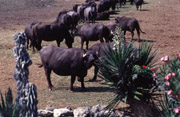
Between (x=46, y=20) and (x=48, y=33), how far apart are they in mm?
9771

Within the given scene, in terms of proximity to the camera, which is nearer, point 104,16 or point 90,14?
point 90,14

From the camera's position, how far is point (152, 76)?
7.31 metres

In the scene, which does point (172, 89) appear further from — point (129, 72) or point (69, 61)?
point (69, 61)

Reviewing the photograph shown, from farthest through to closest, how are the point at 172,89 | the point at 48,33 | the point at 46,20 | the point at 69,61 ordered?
the point at 46,20, the point at 48,33, the point at 69,61, the point at 172,89

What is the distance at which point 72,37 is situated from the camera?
54.1 feet

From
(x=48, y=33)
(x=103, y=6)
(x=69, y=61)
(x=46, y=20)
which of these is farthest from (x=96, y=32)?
(x=103, y=6)

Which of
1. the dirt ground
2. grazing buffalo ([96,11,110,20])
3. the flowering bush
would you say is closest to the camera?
the flowering bush

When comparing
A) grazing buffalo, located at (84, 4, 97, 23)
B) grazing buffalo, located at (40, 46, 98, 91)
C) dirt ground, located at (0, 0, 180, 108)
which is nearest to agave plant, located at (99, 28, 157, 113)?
dirt ground, located at (0, 0, 180, 108)

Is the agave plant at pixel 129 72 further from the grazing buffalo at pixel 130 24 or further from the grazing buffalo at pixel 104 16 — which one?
the grazing buffalo at pixel 104 16

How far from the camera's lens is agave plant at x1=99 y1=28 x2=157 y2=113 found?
7340 millimetres

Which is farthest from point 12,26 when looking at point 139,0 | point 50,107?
point 50,107

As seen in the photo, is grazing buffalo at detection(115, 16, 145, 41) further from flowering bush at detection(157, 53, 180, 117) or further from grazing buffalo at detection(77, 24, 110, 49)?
flowering bush at detection(157, 53, 180, 117)

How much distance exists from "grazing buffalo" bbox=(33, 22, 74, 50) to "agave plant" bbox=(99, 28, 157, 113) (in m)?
8.39

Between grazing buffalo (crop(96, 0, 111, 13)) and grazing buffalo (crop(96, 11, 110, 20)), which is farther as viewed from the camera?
grazing buffalo (crop(96, 0, 111, 13))
